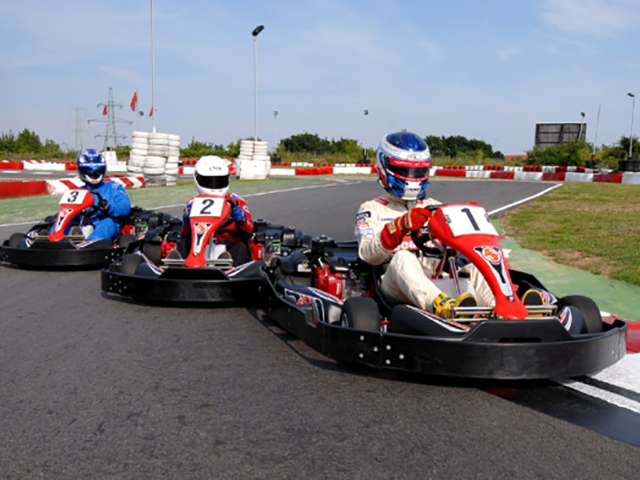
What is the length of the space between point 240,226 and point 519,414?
11.5 feet

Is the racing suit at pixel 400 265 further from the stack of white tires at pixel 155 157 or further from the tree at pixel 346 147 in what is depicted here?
the tree at pixel 346 147

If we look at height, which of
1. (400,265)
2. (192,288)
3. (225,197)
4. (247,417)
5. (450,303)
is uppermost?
(225,197)

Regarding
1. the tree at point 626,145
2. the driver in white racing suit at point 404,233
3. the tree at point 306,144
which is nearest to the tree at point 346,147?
the tree at point 306,144

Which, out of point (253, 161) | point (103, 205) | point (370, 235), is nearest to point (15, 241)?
point (103, 205)

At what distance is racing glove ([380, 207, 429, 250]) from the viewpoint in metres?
3.42

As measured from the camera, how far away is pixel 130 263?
4.82 m

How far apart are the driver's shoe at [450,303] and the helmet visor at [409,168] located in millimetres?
1187

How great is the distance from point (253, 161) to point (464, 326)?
70.9 feet

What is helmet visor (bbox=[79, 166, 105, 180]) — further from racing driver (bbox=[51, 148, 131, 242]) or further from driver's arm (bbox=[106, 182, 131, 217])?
driver's arm (bbox=[106, 182, 131, 217])

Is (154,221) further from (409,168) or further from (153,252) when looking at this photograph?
(409,168)

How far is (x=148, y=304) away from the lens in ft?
15.5

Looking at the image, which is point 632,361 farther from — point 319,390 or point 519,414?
point 319,390

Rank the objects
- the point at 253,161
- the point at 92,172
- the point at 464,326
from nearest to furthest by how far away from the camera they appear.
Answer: the point at 464,326 → the point at 92,172 → the point at 253,161

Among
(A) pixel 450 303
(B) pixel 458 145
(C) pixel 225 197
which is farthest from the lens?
(B) pixel 458 145
